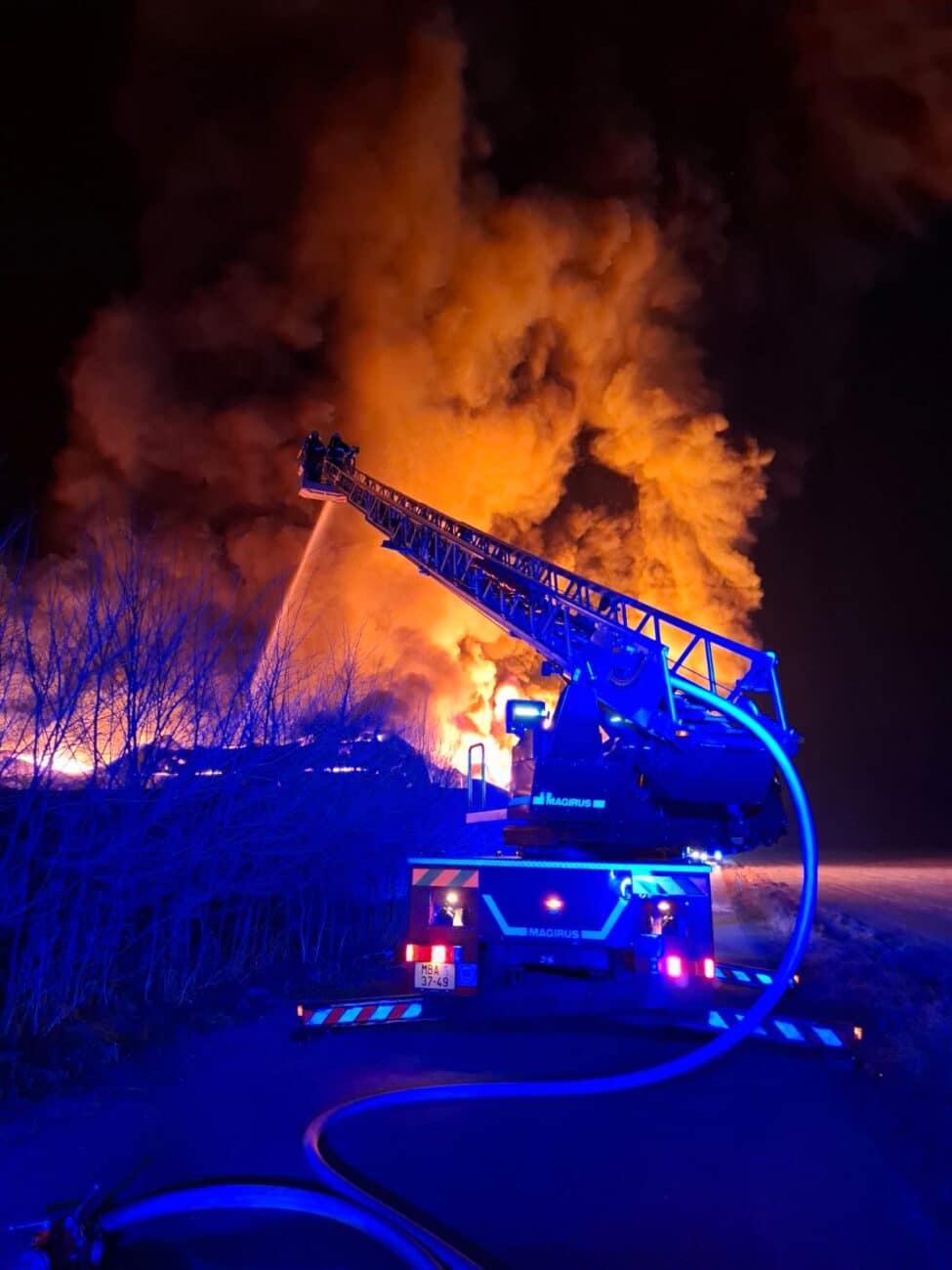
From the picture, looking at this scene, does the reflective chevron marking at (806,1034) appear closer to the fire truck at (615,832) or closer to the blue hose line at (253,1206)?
the fire truck at (615,832)

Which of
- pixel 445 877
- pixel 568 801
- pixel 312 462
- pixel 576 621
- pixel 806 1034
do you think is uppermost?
pixel 312 462

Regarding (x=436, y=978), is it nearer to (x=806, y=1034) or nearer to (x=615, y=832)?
(x=615, y=832)

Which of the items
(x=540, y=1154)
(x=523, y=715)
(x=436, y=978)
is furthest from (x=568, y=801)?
(x=540, y=1154)

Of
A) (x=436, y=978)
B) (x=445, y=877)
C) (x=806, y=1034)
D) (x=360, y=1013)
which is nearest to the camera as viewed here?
(x=806, y=1034)

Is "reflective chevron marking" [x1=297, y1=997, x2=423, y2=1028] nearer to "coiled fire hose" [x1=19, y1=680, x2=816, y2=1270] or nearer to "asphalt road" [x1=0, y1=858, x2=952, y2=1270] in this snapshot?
"asphalt road" [x1=0, y1=858, x2=952, y2=1270]

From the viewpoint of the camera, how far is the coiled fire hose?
3512 mm

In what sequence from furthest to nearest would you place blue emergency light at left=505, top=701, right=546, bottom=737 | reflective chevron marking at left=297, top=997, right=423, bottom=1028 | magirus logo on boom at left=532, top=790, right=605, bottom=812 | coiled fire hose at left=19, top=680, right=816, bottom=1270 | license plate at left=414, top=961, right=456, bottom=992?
blue emergency light at left=505, top=701, right=546, bottom=737, magirus logo on boom at left=532, top=790, right=605, bottom=812, license plate at left=414, top=961, right=456, bottom=992, reflective chevron marking at left=297, top=997, right=423, bottom=1028, coiled fire hose at left=19, top=680, right=816, bottom=1270

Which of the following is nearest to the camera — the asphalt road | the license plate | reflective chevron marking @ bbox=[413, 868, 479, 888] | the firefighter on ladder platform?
the asphalt road

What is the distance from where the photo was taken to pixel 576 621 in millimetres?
9680

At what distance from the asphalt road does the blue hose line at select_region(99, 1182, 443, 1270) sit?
0.25 ft

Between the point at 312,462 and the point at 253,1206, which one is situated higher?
the point at 312,462

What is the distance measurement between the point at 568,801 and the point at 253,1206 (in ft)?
14.1

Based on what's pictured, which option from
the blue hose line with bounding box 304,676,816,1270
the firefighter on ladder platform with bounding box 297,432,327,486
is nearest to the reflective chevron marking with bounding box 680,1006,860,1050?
the blue hose line with bounding box 304,676,816,1270

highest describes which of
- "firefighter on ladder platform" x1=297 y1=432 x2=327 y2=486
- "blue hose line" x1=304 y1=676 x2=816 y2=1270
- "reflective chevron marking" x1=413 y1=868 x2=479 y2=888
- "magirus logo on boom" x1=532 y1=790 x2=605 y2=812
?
"firefighter on ladder platform" x1=297 y1=432 x2=327 y2=486
